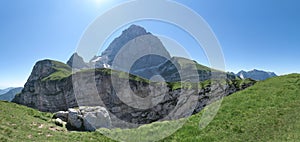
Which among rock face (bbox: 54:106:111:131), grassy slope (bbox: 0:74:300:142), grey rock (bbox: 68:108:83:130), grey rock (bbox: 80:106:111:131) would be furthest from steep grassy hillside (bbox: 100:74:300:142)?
grey rock (bbox: 68:108:83:130)

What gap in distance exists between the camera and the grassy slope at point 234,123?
3178cm

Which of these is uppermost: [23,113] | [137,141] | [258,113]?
[23,113]

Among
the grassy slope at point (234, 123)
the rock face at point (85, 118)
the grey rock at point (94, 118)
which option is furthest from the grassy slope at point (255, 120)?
the rock face at point (85, 118)

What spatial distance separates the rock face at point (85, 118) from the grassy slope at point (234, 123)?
117 inches

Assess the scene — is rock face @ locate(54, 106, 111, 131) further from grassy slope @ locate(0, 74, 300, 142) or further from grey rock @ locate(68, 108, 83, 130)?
grassy slope @ locate(0, 74, 300, 142)

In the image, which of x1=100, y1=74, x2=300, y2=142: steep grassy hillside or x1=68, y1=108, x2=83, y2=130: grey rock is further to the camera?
x1=68, y1=108, x2=83, y2=130: grey rock

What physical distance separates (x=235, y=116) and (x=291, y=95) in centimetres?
1322

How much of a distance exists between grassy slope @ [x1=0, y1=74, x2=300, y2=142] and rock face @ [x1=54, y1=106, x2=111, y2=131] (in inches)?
117

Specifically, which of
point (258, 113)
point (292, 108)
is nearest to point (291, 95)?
point (292, 108)

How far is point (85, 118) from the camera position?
4400 centimetres

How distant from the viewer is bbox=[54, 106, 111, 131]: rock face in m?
43.1

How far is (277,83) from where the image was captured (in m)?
51.5

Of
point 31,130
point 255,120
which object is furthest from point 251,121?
point 31,130

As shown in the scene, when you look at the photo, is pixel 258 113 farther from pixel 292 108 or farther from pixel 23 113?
pixel 23 113
